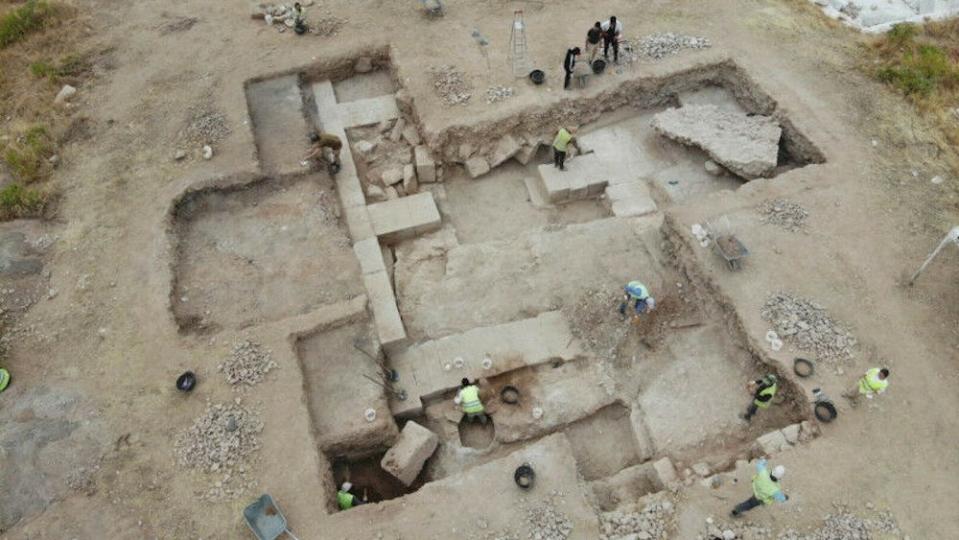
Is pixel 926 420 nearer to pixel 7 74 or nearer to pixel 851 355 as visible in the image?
pixel 851 355

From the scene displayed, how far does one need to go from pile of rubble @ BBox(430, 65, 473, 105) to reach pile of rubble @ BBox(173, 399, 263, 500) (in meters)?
7.57

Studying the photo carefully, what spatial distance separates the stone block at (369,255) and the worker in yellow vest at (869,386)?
7.56m

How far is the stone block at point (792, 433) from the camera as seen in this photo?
836 cm

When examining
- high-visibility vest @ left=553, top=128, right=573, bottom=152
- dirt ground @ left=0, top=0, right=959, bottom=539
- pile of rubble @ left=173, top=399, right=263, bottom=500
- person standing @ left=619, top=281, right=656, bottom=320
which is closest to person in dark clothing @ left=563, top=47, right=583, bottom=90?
dirt ground @ left=0, top=0, right=959, bottom=539

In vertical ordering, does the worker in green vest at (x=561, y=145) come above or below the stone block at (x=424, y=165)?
above

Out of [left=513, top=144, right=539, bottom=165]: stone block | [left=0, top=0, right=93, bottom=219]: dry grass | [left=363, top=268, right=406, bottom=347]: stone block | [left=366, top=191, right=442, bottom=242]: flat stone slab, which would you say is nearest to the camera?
[left=363, top=268, right=406, bottom=347]: stone block

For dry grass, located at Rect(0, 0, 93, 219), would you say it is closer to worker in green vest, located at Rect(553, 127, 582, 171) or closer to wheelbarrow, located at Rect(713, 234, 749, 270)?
worker in green vest, located at Rect(553, 127, 582, 171)

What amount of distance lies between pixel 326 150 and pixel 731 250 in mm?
7876

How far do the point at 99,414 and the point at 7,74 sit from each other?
9.65 metres

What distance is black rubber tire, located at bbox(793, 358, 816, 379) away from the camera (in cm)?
870

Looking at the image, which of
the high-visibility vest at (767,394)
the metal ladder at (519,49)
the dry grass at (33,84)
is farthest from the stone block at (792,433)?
the dry grass at (33,84)

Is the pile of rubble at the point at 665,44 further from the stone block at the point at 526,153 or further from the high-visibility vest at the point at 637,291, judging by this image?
the high-visibility vest at the point at 637,291

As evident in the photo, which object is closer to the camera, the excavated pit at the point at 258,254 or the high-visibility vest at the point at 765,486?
the high-visibility vest at the point at 765,486

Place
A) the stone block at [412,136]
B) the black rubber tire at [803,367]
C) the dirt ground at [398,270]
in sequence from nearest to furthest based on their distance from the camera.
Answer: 1. the dirt ground at [398,270]
2. the black rubber tire at [803,367]
3. the stone block at [412,136]
